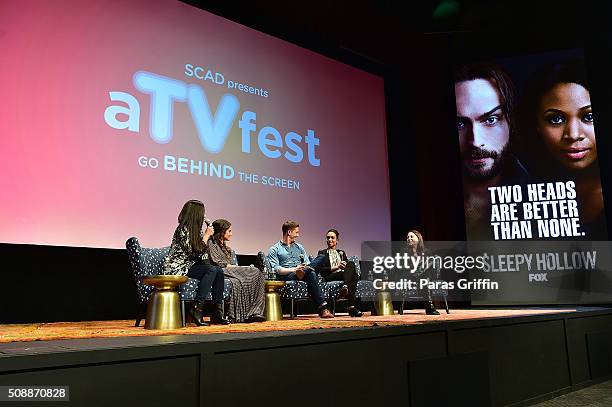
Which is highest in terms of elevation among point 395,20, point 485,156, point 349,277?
point 395,20

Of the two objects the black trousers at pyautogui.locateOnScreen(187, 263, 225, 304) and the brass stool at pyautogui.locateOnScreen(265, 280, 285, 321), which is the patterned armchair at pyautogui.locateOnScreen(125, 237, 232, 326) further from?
the brass stool at pyautogui.locateOnScreen(265, 280, 285, 321)

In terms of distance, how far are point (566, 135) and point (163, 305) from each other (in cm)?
591

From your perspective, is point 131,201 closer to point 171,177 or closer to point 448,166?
point 171,177

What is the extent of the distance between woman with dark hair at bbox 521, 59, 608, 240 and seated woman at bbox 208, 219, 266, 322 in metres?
4.66

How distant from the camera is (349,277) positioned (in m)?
4.79

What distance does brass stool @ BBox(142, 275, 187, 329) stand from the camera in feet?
9.67

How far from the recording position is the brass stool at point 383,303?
486 centimetres

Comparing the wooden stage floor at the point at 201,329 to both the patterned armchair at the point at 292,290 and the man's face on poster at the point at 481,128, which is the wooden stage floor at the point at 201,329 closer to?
the patterned armchair at the point at 292,290

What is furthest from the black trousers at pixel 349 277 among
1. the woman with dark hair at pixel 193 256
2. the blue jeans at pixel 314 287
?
the woman with dark hair at pixel 193 256

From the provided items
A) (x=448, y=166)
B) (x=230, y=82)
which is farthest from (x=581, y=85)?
(x=230, y=82)

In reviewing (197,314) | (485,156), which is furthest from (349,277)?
(485,156)

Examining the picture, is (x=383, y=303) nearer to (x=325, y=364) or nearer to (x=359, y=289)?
(x=359, y=289)

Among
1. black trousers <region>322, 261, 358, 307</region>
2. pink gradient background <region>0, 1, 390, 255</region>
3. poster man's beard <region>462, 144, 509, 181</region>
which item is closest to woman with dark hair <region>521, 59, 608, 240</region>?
poster man's beard <region>462, 144, 509, 181</region>

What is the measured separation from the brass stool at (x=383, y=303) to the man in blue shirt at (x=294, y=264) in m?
0.65
